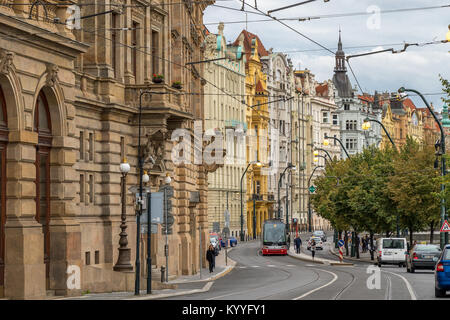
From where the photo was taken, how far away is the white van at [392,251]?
6412 cm

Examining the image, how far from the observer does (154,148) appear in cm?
4400

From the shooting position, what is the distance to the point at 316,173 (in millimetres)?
165750

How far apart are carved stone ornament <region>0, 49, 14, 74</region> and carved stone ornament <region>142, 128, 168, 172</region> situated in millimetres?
14664

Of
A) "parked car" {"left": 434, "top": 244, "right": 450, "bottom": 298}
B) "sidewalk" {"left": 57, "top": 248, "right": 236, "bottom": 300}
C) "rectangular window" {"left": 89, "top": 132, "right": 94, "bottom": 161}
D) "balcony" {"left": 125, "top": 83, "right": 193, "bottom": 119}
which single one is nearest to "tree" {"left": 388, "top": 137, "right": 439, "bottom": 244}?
"sidewalk" {"left": 57, "top": 248, "right": 236, "bottom": 300}

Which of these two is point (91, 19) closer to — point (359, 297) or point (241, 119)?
point (359, 297)

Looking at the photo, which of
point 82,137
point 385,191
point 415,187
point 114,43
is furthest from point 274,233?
point 82,137

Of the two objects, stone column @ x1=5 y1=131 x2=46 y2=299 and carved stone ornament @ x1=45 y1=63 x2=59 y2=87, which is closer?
stone column @ x1=5 y1=131 x2=46 y2=299

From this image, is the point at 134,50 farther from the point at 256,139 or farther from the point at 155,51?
the point at 256,139

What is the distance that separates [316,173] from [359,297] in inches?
5359

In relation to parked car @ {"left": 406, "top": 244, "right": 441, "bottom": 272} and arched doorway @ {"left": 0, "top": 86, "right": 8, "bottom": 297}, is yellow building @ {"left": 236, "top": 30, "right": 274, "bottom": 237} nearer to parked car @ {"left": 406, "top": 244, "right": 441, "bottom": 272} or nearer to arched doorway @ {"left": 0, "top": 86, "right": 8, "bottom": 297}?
parked car @ {"left": 406, "top": 244, "right": 441, "bottom": 272}

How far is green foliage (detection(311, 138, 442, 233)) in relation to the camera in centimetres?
6769
